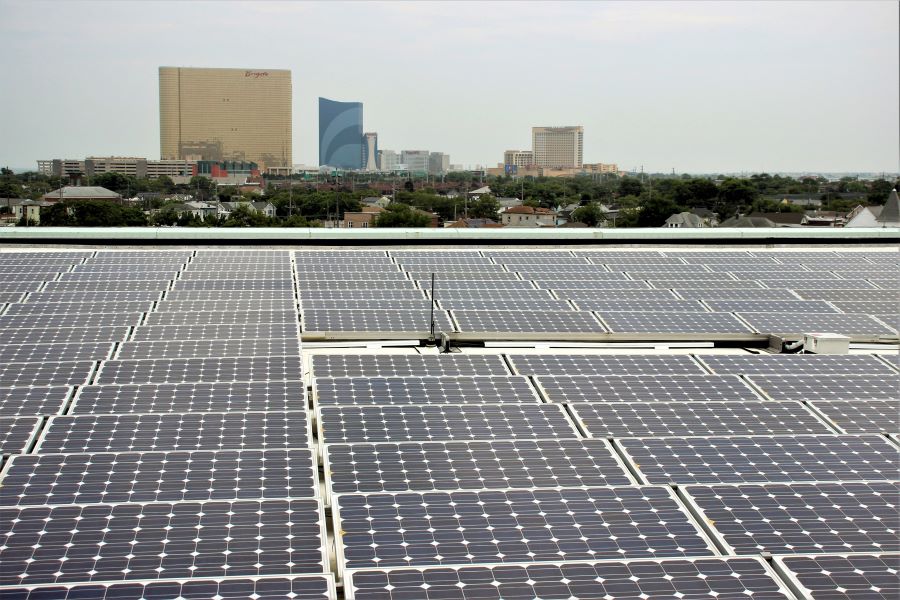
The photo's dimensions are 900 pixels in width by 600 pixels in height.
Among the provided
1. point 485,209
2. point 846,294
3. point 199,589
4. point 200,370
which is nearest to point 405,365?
point 200,370

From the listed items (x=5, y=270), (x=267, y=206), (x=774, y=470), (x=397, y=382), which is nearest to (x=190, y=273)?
(x=5, y=270)

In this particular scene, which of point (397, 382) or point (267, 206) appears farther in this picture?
point (267, 206)

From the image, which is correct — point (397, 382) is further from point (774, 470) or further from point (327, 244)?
point (327, 244)

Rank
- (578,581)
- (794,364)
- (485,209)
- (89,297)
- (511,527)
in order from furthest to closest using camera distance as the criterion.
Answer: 1. (485,209)
2. (89,297)
3. (794,364)
4. (511,527)
5. (578,581)

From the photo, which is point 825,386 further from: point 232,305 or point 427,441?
point 232,305

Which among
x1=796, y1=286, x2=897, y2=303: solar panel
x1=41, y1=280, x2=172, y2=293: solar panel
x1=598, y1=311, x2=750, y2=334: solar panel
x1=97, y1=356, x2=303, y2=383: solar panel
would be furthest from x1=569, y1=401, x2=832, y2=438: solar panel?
x1=41, y1=280, x2=172, y2=293: solar panel

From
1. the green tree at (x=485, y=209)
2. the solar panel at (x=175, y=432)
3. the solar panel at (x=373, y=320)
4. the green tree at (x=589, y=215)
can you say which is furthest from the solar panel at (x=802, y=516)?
the green tree at (x=485, y=209)

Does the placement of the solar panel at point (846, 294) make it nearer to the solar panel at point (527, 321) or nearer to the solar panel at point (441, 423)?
the solar panel at point (527, 321)
